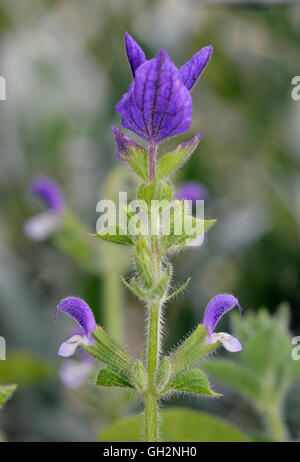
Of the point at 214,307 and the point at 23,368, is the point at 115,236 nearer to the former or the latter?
the point at 214,307

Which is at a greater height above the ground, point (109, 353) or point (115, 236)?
point (115, 236)

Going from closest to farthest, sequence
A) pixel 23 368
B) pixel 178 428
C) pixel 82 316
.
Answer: pixel 82 316 < pixel 178 428 < pixel 23 368

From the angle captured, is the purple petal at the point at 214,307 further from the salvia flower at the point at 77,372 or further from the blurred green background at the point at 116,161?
the blurred green background at the point at 116,161

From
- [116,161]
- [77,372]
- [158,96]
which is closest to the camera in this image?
[158,96]

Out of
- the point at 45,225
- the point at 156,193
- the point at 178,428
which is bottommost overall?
the point at 178,428

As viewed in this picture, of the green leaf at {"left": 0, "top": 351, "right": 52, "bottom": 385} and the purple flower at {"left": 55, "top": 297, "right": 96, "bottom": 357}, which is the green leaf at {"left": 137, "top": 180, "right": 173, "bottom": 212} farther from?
the green leaf at {"left": 0, "top": 351, "right": 52, "bottom": 385}

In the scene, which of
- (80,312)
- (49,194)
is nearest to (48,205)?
(49,194)

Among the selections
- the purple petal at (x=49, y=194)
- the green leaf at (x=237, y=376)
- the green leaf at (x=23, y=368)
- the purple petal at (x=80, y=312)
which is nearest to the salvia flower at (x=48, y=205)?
the purple petal at (x=49, y=194)
